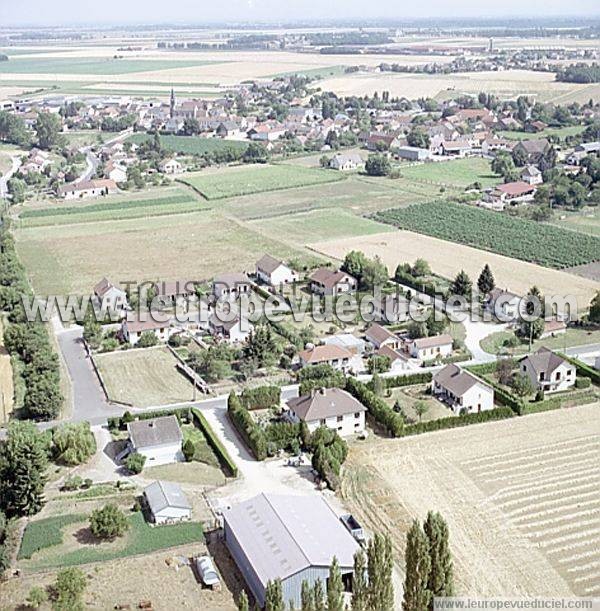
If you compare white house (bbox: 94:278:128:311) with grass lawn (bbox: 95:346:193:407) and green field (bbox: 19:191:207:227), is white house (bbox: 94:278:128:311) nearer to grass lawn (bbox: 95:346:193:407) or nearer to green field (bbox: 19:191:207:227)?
grass lawn (bbox: 95:346:193:407)

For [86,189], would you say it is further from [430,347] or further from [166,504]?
[166,504]

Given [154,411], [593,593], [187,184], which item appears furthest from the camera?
[187,184]

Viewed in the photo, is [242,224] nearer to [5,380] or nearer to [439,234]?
[439,234]

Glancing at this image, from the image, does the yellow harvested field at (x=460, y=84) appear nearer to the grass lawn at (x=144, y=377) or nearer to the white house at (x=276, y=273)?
the white house at (x=276, y=273)

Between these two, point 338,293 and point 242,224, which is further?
point 242,224

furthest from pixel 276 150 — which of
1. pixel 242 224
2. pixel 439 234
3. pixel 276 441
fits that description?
pixel 276 441

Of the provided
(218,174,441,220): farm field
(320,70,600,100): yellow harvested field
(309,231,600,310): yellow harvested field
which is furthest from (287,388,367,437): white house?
(320,70,600,100): yellow harvested field
